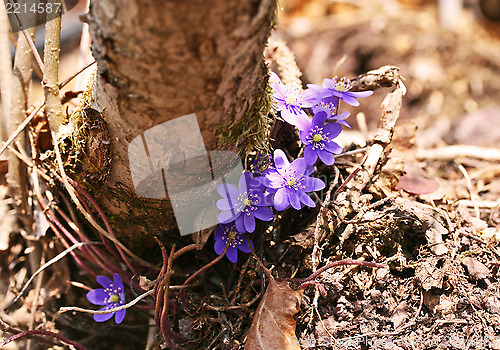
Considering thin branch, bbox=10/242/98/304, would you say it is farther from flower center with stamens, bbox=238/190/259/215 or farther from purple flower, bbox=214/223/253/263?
flower center with stamens, bbox=238/190/259/215

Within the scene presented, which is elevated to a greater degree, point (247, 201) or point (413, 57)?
point (247, 201)

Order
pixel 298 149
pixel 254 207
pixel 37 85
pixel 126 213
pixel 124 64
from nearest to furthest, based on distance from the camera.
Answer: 1. pixel 124 64
2. pixel 254 207
3. pixel 126 213
4. pixel 298 149
5. pixel 37 85

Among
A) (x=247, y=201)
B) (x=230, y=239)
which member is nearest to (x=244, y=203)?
(x=247, y=201)

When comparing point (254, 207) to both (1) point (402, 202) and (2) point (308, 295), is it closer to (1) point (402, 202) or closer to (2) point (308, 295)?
(2) point (308, 295)

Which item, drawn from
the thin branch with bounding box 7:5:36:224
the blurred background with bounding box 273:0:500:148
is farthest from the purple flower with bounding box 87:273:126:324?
the blurred background with bounding box 273:0:500:148

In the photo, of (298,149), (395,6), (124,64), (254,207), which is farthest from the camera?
(395,6)

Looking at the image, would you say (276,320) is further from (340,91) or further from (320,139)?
(340,91)

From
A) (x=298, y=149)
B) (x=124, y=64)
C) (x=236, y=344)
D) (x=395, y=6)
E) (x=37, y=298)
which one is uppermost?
(x=124, y=64)

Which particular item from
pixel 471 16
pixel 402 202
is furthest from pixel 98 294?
pixel 471 16
